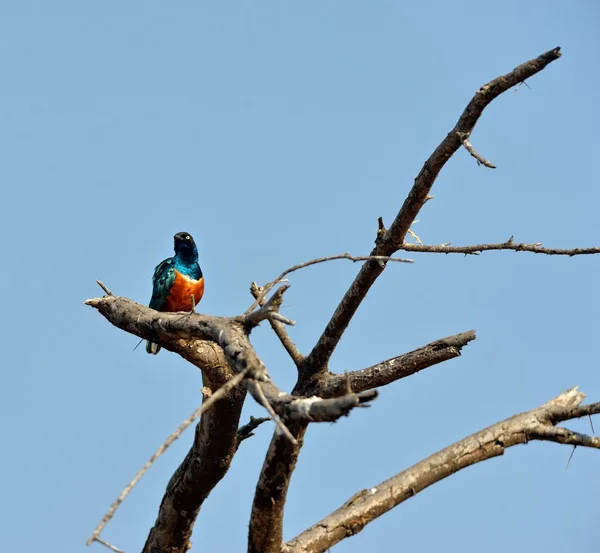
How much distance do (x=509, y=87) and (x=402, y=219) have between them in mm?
1266

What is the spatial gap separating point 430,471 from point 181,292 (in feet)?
16.8

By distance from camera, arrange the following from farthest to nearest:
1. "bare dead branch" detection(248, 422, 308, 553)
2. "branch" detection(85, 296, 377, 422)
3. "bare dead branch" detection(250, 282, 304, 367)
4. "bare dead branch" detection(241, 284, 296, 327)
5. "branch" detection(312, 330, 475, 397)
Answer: "bare dead branch" detection(250, 282, 304, 367) < "branch" detection(312, 330, 475, 397) < "bare dead branch" detection(248, 422, 308, 553) < "bare dead branch" detection(241, 284, 296, 327) < "branch" detection(85, 296, 377, 422)

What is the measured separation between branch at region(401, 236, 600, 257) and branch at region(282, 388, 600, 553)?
0.96m

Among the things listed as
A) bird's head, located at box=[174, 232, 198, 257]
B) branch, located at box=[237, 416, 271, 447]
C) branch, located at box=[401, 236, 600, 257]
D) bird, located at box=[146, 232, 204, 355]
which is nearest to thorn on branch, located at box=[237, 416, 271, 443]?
branch, located at box=[237, 416, 271, 447]

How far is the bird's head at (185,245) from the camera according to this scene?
36.8ft

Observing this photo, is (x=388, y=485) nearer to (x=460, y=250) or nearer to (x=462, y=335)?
(x=462, y=335)

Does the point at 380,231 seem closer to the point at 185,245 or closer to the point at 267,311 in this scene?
the point at 267,311

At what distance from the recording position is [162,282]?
34.1 feet

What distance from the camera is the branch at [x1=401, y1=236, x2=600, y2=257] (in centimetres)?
582

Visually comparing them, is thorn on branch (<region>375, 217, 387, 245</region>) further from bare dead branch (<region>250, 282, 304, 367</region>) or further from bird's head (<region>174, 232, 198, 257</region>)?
bird's head (<region>174, 232, 198, 257</region>)

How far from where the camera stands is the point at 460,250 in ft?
20.5

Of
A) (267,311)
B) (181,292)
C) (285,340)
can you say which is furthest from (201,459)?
(181,292)

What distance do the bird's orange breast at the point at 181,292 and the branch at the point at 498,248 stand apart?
438cm

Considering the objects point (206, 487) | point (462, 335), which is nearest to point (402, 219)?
point (462, 335)
